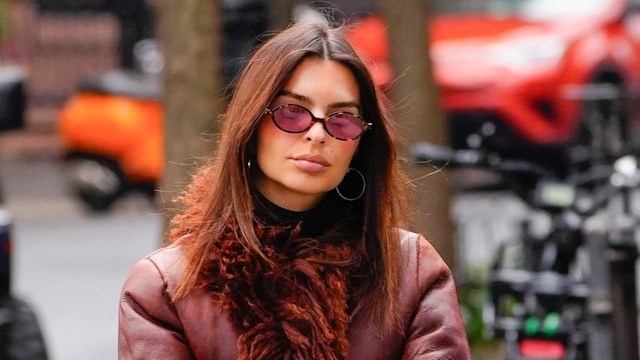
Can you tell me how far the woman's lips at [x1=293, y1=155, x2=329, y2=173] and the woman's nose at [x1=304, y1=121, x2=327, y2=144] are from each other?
33 millimetres

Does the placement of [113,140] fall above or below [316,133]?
below

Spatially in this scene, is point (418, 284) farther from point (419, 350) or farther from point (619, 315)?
point (619, 315)

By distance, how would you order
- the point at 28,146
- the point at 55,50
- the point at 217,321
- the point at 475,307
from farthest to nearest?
the point at 55,50 < the point at 28,146 < the point at 475,307 < the point at 217,321

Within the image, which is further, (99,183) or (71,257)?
(99,183)

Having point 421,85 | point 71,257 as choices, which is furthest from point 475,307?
point 71,257

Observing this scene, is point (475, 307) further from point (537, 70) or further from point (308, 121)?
point (537, 70)

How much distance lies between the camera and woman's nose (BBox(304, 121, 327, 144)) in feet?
9.57

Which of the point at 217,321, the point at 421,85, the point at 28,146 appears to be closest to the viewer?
the point at 217,321

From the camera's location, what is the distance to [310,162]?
2936mm

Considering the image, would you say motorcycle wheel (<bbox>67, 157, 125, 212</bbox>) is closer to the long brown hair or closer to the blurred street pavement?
the blurred street pavement

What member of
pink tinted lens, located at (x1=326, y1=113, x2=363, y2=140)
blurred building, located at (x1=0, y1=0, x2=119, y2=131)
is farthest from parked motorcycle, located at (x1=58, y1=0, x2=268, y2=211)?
pink tinted lens, located at (x1=326, y1=113, x2=363, y2=140)

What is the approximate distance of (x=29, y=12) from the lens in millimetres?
25016

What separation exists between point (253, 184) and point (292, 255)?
16cm

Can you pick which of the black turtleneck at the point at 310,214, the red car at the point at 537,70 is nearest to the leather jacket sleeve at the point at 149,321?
the black turtleneck at the point at 310,214
